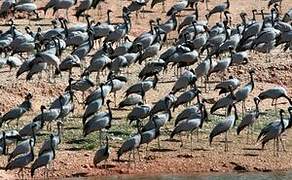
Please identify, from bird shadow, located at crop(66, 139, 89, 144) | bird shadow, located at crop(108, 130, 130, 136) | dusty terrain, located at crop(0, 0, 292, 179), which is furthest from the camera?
bird shadow, located at crop(108, 130, 130, 136)

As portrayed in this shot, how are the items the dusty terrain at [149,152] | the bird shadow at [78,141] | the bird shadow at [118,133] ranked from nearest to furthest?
the dusty terrain at [149,152]
the bird shadow at [78,141]
the bird shadow at [118,133]

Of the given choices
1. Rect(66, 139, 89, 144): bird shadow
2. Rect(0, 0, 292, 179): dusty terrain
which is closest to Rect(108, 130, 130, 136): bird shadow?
Rect(0, 0, 292, 179): dusty terrain

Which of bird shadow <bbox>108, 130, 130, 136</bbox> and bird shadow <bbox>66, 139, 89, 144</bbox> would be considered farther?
bird shadow <bbox>108, 130, 130, 136</bbox>

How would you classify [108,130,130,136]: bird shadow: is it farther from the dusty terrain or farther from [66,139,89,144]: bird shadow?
[66,139,89,144]: bird shadow

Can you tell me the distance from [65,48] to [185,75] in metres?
5.43

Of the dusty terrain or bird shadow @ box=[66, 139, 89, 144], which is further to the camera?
bird shadow @ box=[66, 139, 89, 144]

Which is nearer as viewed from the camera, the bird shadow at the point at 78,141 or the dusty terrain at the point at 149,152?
the dusty terrain at the point at 149,152

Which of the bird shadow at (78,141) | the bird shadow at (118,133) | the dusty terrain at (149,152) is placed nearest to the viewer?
the dusty terrain at (149,152)

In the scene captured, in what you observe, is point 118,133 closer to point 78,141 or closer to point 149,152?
point 78,141

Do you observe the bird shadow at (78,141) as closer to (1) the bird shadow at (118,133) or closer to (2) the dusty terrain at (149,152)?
(2) the dusty terrain at (149,152)

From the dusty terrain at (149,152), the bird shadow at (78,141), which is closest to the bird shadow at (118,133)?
the dusty terrain at (149,152)

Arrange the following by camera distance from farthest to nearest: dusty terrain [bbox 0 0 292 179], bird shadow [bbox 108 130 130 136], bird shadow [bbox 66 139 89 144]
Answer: bird shadow [bbox 108 130 130 136] < bird shadow [bbox 66 139 89 144] < dusty terrain [bbox 0 0 292 179]

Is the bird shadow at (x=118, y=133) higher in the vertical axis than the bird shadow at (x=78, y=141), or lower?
higher

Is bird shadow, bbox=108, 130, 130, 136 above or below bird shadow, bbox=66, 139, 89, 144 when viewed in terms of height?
above
